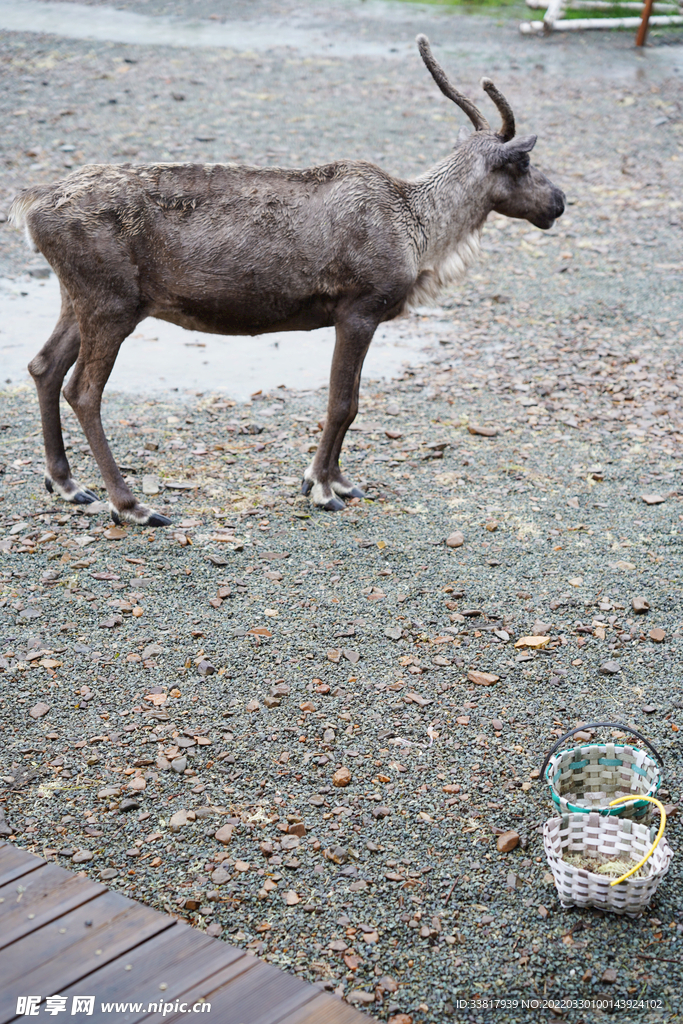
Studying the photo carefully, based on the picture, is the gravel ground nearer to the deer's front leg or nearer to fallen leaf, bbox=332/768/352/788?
fallen leaf, bbox=332/768/352/788

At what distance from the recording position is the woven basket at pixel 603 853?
10.7 ft

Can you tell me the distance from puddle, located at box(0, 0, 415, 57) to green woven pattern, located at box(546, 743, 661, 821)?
1597 cm

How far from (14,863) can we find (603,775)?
2.22m

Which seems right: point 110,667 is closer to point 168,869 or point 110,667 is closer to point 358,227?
point 168,869

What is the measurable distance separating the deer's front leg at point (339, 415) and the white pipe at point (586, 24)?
15.0 m

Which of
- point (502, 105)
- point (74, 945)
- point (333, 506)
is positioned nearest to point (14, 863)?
point (74, 945)

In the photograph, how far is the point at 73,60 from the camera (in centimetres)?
1574

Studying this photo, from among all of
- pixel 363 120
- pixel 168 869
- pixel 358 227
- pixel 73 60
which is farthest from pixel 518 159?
pixel 73 60

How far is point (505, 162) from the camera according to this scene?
6.23 meters

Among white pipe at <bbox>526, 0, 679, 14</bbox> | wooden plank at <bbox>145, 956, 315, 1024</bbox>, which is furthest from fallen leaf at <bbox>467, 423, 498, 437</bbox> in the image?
white pipe at <bbox>526, 0, 679, 14</bbox>

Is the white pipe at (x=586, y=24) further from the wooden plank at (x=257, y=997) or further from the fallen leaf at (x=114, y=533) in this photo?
the wooden plank at (x=257, y=997)

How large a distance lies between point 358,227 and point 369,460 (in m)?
1.75

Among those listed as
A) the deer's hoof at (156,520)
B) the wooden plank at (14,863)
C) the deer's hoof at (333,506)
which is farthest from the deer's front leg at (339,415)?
the wooden plank at (14,863)

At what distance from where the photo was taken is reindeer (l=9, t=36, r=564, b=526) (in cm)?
541
